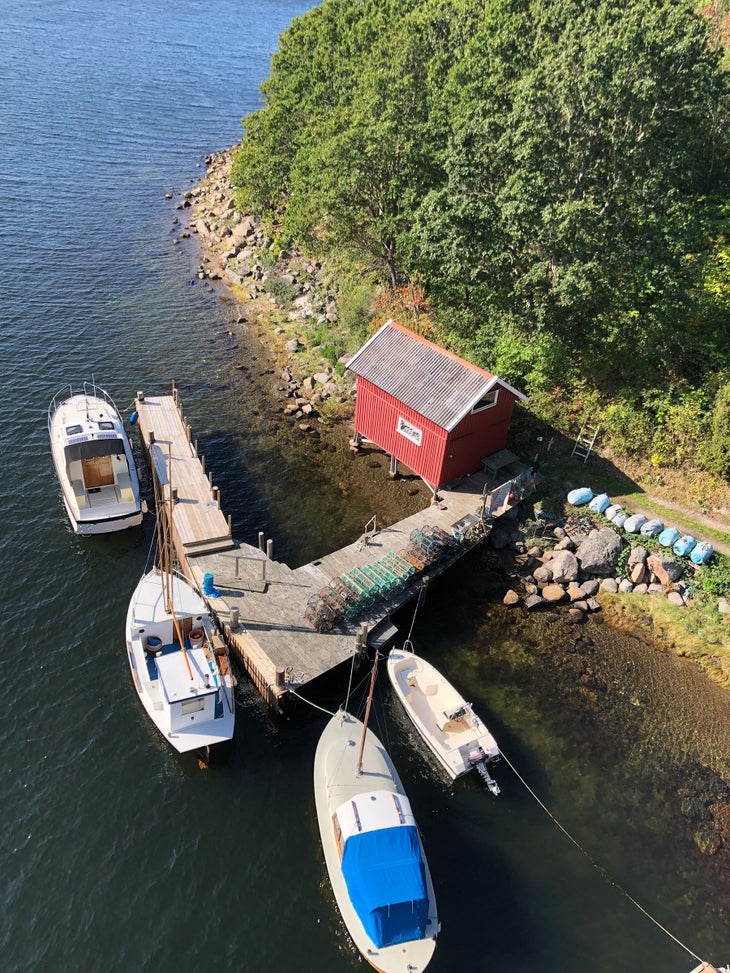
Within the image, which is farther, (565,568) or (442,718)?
(565,568)

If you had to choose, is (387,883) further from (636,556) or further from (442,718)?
(636,556)

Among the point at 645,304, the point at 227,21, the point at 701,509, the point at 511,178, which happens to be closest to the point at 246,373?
the point at 511,178

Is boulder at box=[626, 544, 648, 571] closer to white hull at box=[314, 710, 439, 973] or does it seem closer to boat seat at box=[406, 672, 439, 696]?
boat seat at box=[406, 672, 439, 696]

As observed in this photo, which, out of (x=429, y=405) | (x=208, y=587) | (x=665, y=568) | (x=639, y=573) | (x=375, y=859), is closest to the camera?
(x=375, y=859)

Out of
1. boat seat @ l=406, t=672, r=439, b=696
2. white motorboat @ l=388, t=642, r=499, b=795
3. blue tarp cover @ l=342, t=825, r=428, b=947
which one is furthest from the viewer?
boat seat @ l=406, t=672, r=439, b=696

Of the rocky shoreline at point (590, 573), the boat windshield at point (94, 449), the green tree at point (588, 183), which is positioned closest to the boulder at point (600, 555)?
the rocky shoreline at point (590, 573)

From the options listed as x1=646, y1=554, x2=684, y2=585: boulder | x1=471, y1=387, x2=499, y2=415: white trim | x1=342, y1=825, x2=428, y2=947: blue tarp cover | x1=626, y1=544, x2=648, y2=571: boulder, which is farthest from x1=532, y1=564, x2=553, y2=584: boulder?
x1=342, y1=825, x2=428, y2=947: blue tarp cover

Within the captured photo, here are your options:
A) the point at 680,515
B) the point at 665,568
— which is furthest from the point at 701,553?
the point at 680,515
